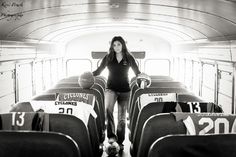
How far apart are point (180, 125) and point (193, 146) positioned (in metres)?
0.59

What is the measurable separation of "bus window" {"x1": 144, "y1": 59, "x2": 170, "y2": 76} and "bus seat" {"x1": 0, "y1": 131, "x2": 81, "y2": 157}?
862 cm

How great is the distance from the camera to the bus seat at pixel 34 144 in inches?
77.8

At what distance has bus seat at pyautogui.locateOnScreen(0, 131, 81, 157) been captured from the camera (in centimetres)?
198

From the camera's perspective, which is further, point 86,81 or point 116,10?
point 116,10

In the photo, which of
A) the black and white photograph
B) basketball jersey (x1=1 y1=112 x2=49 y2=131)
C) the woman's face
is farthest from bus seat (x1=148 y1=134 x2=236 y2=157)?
the woman's face

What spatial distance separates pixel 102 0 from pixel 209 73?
121 inches

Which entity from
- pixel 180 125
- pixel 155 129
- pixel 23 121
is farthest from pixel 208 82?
pixel 23 121

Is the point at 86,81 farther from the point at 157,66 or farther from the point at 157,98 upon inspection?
the point at 157,66

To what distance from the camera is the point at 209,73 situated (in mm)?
6570

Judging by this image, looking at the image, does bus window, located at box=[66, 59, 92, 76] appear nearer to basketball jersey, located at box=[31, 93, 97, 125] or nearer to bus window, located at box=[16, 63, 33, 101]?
bus window, located at box=[16, 63, 33, 101]

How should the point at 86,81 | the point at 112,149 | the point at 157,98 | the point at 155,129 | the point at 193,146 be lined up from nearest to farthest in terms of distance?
the point at 193,146 → the point at 155,129 → the point at 157,98 → the point at 86,81 → the point at 112,149

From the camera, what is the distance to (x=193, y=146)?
1944 millimetres

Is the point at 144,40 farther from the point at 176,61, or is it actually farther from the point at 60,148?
the point at 60,148

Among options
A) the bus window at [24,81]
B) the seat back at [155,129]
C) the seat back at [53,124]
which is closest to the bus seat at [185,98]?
the seat back at [155,129]
